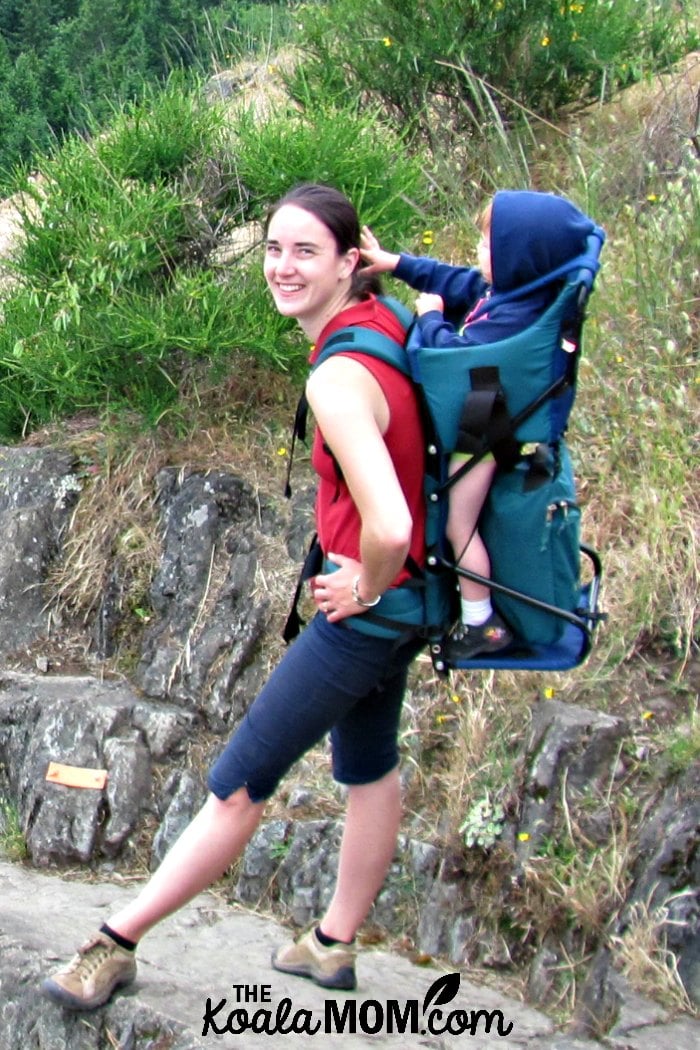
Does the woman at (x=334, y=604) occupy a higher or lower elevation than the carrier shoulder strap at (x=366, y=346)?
lower

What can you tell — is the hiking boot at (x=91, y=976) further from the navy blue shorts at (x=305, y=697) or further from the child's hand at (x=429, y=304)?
the child's hand at (x=429, y=304)

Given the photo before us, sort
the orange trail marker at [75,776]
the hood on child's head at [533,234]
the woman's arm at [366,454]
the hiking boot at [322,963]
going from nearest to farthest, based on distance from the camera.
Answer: the woman's arm at [366,454]
the hood on child's head at [533,234]
the hiking boot at [322,963]
the orange trail marker at [75,776]

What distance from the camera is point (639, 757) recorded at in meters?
4.08

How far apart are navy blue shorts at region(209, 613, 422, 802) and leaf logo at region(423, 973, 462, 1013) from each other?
933 mm

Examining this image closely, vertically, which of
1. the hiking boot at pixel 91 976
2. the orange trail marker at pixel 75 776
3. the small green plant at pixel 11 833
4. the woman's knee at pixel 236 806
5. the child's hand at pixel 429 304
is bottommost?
the small green plant at pixel 11 833

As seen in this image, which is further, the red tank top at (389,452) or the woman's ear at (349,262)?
the woman's ear at (349,262)

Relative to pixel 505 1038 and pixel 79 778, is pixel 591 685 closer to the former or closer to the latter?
pixel 505 1038

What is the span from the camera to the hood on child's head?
2.96m

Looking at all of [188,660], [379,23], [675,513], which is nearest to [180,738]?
[188,660]

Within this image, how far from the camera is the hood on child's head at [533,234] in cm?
296

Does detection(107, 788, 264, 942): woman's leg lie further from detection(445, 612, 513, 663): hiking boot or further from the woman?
detection(445, 612, 513, 663): hiking boot

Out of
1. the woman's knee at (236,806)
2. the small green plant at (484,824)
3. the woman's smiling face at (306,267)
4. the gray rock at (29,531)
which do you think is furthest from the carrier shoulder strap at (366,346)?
the gray rock at (29,531)

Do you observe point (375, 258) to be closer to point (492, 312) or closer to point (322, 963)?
point (492, 312)

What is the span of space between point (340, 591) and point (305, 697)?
0.27 m
